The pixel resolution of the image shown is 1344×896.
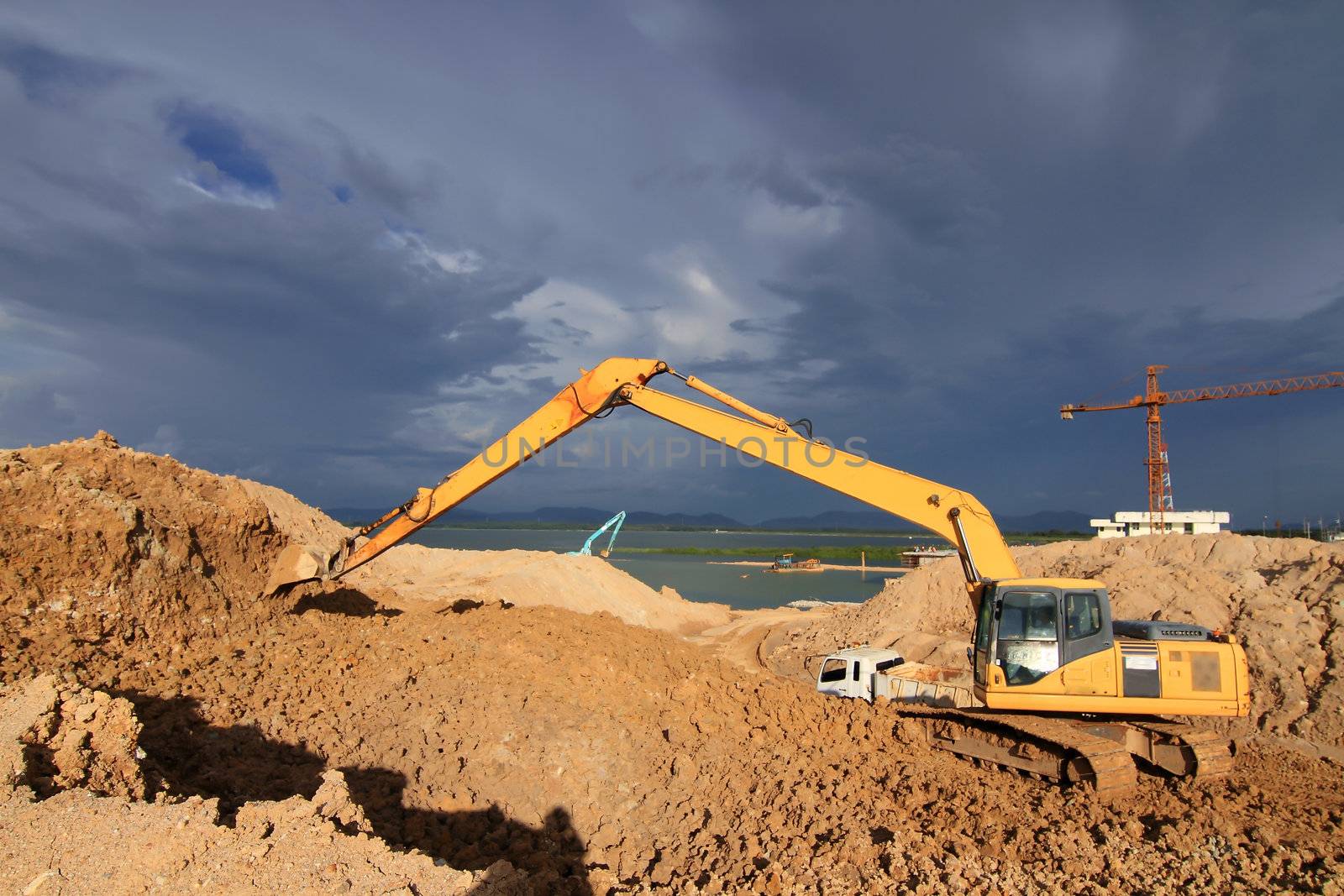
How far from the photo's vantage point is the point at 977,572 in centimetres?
947

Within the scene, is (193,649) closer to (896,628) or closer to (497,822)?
(497,822)

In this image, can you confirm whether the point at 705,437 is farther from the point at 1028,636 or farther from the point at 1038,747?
the point at 1038,747

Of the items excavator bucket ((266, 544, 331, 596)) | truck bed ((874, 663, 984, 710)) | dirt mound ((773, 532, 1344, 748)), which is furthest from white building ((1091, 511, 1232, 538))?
excavator bucket ((266, 544, 331, 596))

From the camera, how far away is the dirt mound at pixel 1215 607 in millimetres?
11555

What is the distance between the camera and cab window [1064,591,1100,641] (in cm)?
838

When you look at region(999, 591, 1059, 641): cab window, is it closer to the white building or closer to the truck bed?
the truck bed

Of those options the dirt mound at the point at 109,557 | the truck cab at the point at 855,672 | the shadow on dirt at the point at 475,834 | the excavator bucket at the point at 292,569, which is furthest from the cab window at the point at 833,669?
the dirt mound at the point at 109,557

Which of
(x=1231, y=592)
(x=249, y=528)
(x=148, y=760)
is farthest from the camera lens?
(x=1231, y=592)

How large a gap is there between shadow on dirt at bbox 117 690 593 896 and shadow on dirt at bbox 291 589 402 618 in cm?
372

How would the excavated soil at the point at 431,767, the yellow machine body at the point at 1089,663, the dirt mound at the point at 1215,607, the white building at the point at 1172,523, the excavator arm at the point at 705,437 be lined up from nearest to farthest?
1. the excavated soil at the point at 431,767
2. the yellow machine body at the point at 1089,663
3. the excavator arm at the point at 705,437
4. the dirt mound at the point at 1215,607
5. the white building at the point at 1172,523

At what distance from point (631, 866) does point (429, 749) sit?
2692 millimetres

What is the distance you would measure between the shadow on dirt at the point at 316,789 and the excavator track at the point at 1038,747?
4.80 m

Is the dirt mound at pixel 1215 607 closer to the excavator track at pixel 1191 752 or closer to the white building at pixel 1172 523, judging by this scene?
the excavator track at pixel 1191 752

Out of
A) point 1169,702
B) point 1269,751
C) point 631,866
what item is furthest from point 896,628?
point 631,866
